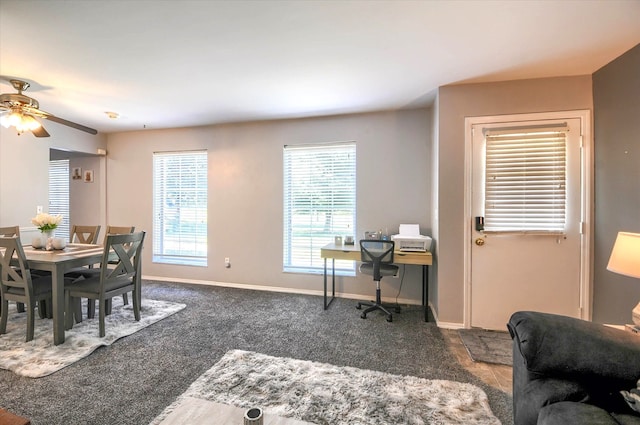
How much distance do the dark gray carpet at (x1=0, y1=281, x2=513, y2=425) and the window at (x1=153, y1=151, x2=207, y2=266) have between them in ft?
3.96

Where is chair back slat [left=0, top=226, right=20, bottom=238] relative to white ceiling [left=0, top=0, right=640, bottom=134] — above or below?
below

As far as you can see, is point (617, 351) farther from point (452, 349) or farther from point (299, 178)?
point (299, 178)

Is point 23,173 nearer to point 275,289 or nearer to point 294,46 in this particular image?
point 275,289

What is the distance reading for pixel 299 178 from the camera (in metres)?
4.05

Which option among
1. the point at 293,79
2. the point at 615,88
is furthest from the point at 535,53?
the point at 293,79

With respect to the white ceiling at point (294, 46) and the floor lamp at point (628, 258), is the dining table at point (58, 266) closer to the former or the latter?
the white ceiling at point (294, 46)

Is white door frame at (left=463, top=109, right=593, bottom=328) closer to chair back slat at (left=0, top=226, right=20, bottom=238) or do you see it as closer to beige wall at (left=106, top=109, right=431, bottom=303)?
beige wall at (left=106, top=109, right=431, bottom=303)

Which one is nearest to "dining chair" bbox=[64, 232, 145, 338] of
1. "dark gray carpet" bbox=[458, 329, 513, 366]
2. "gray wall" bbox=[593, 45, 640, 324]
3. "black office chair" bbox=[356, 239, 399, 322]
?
"black office chair" bbox=[356, 239, 399, 322]

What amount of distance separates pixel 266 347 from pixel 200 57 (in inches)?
102

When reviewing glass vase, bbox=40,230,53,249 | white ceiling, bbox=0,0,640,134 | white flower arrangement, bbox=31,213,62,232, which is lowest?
glass vase, bbox=40,230,53,249

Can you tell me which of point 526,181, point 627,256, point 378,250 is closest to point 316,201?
point 378,250

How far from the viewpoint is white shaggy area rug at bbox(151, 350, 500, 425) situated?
1611 mm

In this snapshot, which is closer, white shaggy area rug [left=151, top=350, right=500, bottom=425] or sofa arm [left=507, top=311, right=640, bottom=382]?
sofa arm [left=507, top=311, right=640, bottom=382]

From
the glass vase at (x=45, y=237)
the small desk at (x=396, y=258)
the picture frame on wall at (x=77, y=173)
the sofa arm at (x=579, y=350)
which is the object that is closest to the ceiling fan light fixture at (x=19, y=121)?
the glass vase at (x=45, y=237)
